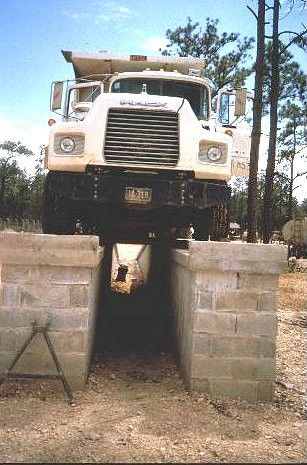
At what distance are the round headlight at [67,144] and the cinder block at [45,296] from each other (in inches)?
78.7

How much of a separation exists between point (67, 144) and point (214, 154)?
1828 mm

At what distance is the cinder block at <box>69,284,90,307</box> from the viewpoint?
15.2 feet

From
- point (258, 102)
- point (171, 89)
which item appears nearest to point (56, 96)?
point (171, 89)

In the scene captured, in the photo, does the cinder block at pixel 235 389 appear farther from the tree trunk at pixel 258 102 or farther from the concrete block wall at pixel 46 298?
the tree trunk at pixel 258 102

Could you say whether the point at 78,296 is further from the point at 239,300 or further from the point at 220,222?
the point at 220,222

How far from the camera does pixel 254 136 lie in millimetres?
12102

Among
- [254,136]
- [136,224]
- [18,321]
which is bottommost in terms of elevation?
[18,321]

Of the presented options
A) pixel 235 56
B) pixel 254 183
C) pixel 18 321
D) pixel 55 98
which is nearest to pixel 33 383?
pixel 18 321

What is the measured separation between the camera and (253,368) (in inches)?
182

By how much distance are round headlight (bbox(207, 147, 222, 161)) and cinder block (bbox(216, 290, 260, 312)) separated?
205 cm

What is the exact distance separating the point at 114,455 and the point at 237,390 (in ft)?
5.42

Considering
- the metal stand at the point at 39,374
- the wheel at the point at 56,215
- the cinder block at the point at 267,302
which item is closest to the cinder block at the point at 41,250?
the metal stand at the point at 39,374

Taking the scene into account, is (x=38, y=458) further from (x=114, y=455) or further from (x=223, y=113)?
(x=223, y=113)

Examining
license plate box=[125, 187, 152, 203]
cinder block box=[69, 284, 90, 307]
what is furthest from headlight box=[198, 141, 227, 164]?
cinder block box=[69, 284, 90, 307]
